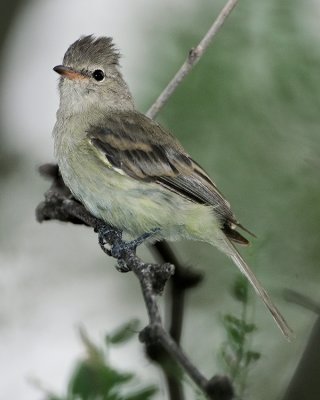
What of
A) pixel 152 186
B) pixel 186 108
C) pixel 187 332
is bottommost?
pixel 187 332

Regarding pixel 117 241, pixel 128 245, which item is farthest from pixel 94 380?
pixel 117 241

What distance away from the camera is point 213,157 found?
4.15m

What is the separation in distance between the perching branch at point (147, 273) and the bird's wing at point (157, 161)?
0.93ft

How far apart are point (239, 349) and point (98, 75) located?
2866 mm

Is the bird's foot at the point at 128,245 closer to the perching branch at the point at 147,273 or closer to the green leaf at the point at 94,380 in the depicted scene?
the perching branch at the point at 147,273

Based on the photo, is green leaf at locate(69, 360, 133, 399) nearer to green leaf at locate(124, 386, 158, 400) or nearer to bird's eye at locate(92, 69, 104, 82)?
green leaf at locate(124, 386, 158, 400)

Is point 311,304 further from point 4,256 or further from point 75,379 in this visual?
point 4,256

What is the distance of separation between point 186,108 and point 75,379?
2.59 m

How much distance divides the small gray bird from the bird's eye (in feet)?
0.63

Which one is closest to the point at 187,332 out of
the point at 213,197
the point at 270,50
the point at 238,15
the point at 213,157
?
the point at 213,197

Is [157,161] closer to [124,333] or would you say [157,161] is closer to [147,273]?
[147,273]

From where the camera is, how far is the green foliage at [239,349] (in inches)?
70.2

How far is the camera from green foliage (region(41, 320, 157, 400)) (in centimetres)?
169

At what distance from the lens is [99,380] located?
1.74 metres
